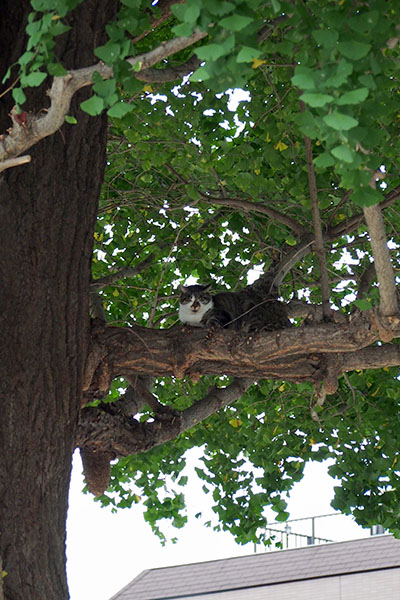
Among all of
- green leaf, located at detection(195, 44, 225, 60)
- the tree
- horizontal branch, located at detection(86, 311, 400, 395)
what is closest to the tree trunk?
the tree

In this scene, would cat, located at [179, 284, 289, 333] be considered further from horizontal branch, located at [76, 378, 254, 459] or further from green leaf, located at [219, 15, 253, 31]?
green leaf, located at [219, 15, 253, 31]

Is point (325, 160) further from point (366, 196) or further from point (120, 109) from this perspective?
point (120, 109)

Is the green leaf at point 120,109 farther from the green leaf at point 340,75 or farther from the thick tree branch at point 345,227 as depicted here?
the thick tree branch at point 345,227

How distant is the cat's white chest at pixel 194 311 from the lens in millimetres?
8375

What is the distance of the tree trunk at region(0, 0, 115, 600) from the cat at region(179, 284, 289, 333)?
1374 millimetres

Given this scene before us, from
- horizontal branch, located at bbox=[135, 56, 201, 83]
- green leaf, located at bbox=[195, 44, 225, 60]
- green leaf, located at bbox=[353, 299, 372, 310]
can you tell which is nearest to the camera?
green leaf, located at bbox=[195, 44, 225, 60]

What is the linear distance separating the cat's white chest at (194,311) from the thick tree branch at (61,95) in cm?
402

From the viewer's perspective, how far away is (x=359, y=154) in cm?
357

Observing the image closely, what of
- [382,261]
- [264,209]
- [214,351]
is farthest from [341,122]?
[264,209]

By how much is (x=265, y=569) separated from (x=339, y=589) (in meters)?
1.91

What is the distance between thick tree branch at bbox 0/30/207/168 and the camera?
4.08 m

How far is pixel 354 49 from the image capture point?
11.2 ft

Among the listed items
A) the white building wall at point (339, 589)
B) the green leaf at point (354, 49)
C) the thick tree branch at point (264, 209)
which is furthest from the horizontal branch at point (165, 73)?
the white building wall at point (339, 589)

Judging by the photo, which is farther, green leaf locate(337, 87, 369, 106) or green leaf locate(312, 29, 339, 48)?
green leaf locate(312, 29, 339, 48)
